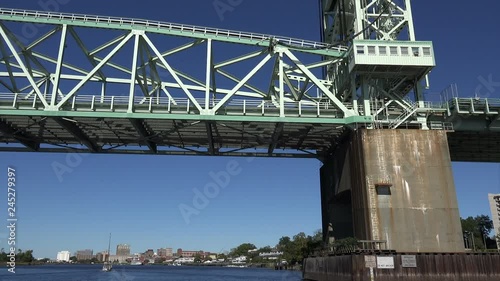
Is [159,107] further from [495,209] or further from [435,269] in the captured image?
[495,209]

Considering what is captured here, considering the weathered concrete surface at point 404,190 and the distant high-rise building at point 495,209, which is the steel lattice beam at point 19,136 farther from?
the distant high-rise building at point 495,209

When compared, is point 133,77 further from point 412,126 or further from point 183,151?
point 412,126

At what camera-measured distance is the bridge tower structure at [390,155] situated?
37.1 meters

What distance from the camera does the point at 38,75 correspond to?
166 feet

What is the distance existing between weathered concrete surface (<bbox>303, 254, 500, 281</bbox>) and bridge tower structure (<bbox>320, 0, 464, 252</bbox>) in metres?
2.78

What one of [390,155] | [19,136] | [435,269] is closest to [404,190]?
[390,155]

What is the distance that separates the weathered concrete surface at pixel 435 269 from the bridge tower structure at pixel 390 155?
2780 mm

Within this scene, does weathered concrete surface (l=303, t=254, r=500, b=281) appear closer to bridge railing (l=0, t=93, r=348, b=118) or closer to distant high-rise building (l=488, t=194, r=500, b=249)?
bridge railing (l=0, t=93, r=348, b=118)

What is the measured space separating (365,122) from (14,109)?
34438mm

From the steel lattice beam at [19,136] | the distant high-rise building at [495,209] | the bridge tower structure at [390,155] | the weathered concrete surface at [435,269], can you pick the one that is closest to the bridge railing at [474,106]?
the bridge tower structure at [390,155]

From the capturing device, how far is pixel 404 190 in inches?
1503

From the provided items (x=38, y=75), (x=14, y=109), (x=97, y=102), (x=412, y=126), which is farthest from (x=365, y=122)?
(x=38, y=75)

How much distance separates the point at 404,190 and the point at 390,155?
345 cm

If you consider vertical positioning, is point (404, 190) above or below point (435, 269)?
above
